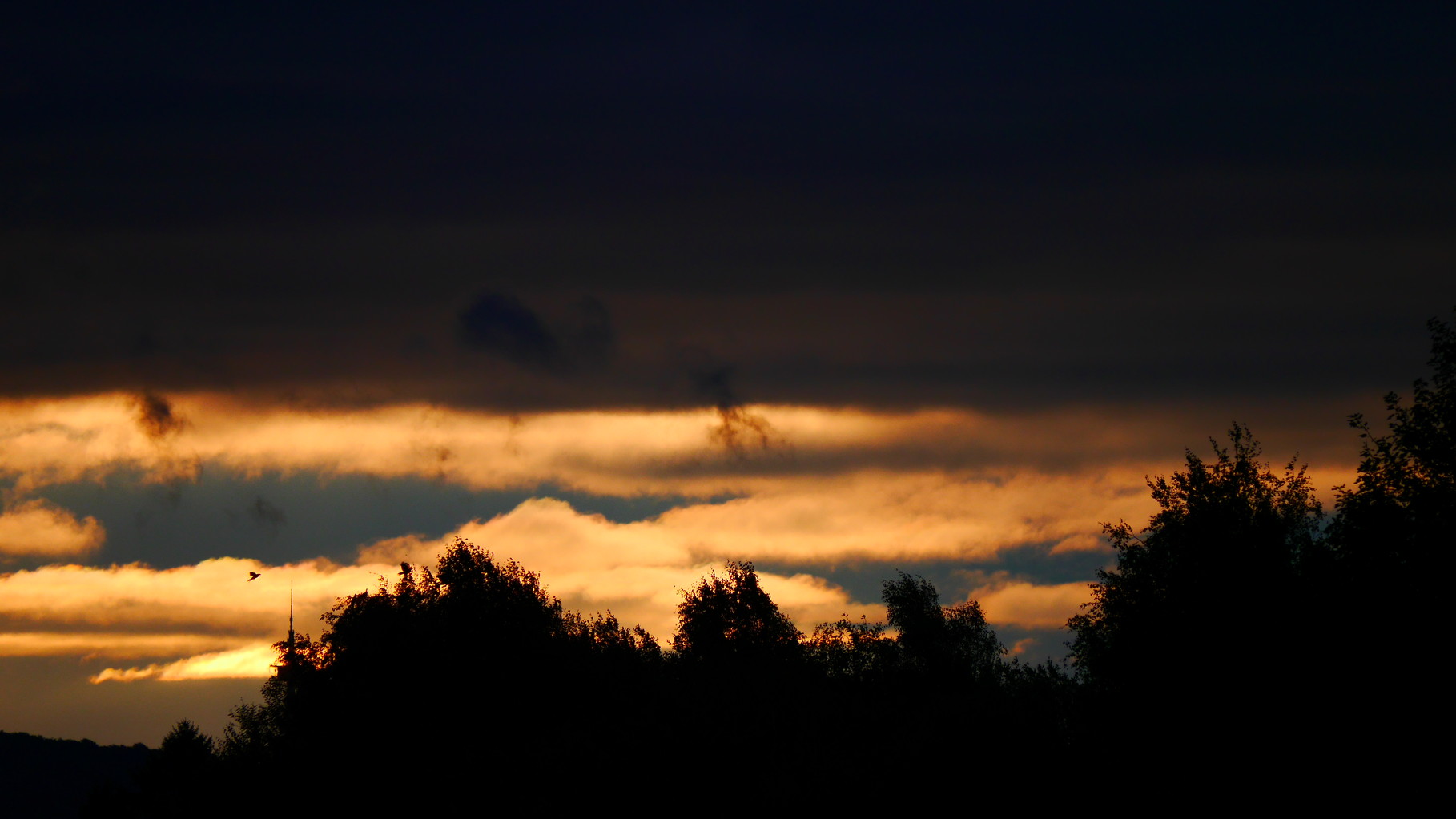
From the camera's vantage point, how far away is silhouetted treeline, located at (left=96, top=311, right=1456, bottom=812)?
166 ft

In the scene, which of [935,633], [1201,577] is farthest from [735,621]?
[1201,577]

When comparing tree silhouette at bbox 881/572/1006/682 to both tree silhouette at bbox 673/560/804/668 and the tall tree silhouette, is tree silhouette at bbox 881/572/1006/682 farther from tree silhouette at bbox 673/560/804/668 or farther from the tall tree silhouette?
the tall tree silhouette

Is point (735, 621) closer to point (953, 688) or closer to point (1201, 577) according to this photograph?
point (953, 688)

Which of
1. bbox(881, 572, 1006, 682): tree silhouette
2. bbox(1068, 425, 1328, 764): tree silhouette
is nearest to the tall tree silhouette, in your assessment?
bbox(1068, 425, 1328, 764): tree silhouette

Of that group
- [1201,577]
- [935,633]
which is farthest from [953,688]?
[1201,577]

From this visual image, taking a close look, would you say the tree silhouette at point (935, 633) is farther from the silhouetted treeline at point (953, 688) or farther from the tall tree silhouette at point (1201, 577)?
the tall tree silhouette at point (1201, 577)

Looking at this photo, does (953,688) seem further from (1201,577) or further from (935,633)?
Answer: (1201,577)

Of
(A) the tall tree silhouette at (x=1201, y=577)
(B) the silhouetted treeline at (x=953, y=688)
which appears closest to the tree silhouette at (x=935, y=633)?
(B) the silhouetted treeline at (x=953, y=688)

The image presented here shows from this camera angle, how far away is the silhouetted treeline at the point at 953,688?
50656mm

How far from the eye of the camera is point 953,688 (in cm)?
11894

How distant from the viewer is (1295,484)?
64.1 metres

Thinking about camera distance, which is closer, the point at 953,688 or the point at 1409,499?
the point at 1409,499

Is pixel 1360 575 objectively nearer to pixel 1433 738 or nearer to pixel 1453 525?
pixel 1453 525

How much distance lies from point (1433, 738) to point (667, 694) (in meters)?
44.5
